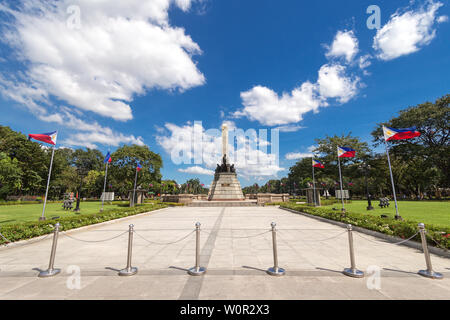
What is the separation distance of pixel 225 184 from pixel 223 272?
2975cm

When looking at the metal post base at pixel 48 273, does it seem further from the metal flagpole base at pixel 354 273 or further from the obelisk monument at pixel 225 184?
the obelisk monument at pixel 225 184

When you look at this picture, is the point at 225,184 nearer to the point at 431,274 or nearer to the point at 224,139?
the point at 224,139

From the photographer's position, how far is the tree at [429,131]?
2734 cm

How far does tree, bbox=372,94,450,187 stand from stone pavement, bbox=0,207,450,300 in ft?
107

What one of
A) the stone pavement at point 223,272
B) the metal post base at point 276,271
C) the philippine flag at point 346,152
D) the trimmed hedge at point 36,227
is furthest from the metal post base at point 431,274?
the philippine flag at point 346,152

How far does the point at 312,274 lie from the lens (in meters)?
4.39

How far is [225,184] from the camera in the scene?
3422cm

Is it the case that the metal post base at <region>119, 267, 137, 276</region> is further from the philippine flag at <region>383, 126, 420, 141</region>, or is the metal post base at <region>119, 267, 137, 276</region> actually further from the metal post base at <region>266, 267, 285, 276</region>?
the philippine flag at <region>383, 126, 420, 141</region>

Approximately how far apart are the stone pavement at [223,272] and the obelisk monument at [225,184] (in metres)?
26.1
